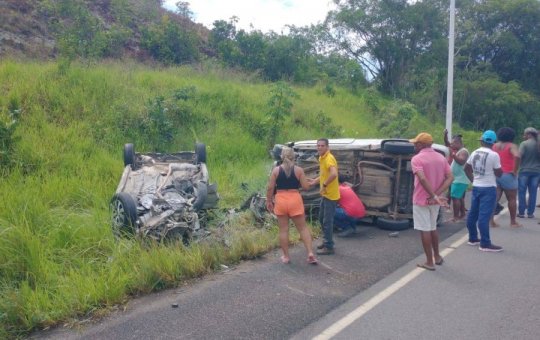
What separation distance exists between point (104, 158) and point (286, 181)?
5.50 m

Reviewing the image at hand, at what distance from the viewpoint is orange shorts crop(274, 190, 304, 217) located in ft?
22.7

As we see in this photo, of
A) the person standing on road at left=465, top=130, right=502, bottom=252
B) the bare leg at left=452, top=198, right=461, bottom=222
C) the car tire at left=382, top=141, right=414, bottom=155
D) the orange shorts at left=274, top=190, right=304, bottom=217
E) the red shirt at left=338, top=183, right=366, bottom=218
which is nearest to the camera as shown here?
the orange shorts at left=274, top=190, right=304, bottom=217

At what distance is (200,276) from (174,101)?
862cm

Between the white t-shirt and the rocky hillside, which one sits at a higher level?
the rocky hillside

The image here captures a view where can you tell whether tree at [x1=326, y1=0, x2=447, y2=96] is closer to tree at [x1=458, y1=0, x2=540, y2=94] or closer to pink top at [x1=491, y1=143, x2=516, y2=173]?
tree at [x1=458, y1=0, x2=540, y2=94]

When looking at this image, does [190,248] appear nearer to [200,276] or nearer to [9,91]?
[200,276]

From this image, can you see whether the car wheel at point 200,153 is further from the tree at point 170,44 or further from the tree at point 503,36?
the tree at point 503,36

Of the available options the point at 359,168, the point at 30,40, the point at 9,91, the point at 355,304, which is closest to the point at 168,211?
the point at 355,304

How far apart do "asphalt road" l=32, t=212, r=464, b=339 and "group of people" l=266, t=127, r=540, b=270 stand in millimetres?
420

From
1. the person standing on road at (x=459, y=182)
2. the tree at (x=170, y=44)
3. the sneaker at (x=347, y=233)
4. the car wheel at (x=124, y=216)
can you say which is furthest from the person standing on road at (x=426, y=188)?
the tree at (x=170, y=44)

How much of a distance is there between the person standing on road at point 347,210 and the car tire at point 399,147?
1.06m

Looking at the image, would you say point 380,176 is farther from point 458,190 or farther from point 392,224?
point 458,190

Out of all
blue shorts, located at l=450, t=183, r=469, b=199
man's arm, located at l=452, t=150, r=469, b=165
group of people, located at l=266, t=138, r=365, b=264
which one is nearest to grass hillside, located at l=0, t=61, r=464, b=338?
group of people, located at l=266, t=138, r=365, b=264

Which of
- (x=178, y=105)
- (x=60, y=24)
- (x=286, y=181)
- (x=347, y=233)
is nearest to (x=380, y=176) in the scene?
(x=347, y=233)
